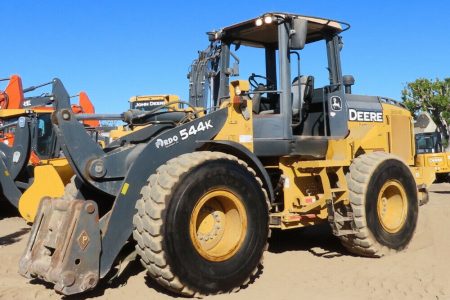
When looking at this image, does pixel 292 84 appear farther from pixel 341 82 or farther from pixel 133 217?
pixel 133 217

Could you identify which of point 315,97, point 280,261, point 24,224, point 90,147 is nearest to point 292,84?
point 315,97

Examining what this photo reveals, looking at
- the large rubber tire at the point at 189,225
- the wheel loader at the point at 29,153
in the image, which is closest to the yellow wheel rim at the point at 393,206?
the large rubber tire at the point at 189,225

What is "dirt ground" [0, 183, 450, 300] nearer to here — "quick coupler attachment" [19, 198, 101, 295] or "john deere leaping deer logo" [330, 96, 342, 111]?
"quick coupler attachment" [19, 198, 101, 295]

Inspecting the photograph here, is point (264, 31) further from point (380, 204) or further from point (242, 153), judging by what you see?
point (380, 204)

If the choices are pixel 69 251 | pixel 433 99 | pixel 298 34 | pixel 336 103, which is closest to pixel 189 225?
pixel 69 251

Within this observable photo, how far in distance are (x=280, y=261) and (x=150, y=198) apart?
2.25 meters

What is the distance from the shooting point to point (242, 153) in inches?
198

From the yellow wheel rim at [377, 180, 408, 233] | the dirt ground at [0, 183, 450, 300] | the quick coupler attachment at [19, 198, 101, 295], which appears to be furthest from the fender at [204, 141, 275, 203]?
the yellow wheel rim at [377, 180, 408, 233]

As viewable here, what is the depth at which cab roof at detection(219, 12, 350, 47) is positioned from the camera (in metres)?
6.16

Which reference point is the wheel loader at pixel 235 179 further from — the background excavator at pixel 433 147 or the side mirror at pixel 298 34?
the background excavator at pixel 433 147

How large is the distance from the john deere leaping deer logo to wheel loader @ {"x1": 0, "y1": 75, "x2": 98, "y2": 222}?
3260 millimetres

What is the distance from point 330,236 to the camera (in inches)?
292

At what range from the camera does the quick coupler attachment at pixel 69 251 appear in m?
4.01

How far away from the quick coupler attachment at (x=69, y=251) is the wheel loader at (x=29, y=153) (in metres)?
1.00
